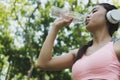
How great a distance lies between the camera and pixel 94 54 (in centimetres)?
218

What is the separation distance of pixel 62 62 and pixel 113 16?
45cm

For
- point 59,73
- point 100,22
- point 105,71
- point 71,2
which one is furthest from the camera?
point 59,73

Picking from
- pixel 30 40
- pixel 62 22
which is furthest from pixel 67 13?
pixel 30 40

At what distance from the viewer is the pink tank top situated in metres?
2.09

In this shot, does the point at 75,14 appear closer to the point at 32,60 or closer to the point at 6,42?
the point at 32,60

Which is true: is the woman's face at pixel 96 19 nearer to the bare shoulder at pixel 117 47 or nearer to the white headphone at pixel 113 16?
the white headphone at pixel 113 16

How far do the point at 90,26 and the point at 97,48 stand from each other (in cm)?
15

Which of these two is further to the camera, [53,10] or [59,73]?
[59,73]

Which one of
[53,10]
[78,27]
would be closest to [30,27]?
[78,27]

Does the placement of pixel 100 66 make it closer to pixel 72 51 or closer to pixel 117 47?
pixel 117 47

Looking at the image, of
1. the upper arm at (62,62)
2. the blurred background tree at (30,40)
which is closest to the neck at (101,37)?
the upper arm at (62,62)

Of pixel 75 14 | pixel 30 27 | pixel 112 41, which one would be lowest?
pixel 112 41

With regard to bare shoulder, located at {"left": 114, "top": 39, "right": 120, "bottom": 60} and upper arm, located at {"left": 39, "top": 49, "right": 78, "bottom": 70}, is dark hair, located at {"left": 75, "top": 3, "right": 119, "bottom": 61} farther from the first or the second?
bare shoulder, located at {"left": 114, "top": 39, "right": 120, "bottom": 60}

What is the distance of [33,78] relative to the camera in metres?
19.4
